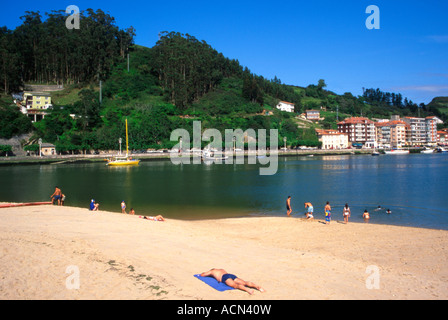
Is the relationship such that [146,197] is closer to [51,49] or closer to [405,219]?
[405,219]

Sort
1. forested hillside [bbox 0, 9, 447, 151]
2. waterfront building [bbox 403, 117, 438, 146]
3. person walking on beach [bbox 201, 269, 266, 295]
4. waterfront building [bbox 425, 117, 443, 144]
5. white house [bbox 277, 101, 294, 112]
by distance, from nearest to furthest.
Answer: person walking on beach [bbox 201, 269, 266, 295] → forested hillside [bbox 0, 9, 447, 151] → white house [bbox 277, 101, 294, 112] → waterfront building [bbox 403, 117, 438, 146] → waterfront building [bbox 425, 117, 443, 144]

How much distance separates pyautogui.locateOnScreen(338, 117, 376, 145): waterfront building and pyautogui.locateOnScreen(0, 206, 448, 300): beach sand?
127873 mm

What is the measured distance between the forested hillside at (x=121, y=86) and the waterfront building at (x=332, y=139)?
5.21 metres

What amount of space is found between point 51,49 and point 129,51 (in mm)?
31966

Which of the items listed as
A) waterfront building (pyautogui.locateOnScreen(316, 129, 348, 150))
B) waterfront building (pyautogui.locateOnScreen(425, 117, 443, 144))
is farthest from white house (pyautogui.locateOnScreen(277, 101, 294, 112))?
waterfront building (pyautogui.locateOnScreen(425, 117, 443, 144))

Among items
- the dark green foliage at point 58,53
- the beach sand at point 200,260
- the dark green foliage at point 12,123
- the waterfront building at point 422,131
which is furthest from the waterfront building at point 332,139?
the beach sand at point 200,260

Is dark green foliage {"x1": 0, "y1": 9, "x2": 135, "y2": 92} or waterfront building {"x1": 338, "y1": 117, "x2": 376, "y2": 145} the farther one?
waterfront building {"x1": 338, "y1": 117, "x2": 376, "y2": 145}

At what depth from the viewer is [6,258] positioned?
31.4ft

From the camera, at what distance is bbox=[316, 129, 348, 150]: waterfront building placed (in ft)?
408

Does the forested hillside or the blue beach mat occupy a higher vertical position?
the forested hillside

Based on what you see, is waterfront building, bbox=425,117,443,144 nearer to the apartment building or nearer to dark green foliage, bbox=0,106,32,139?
the apartment building

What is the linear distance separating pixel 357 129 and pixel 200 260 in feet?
460

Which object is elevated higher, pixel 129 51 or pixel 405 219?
pixel 129 51

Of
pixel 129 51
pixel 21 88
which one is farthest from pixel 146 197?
pixel 129 51
